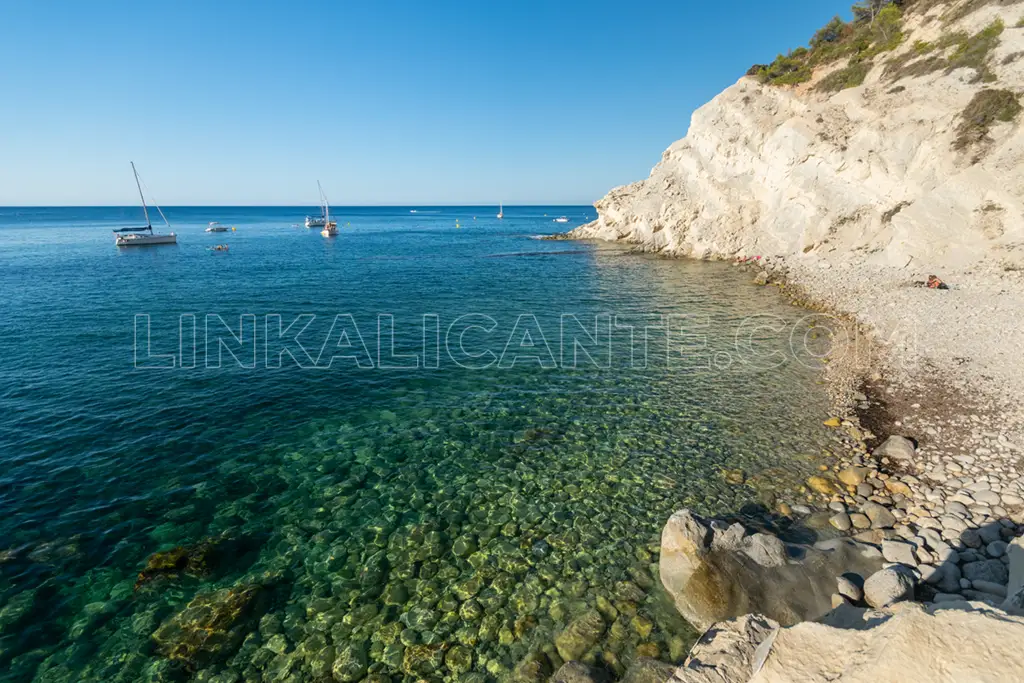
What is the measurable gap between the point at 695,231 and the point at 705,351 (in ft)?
128

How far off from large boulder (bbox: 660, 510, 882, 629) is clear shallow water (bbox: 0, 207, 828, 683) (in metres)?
0.70

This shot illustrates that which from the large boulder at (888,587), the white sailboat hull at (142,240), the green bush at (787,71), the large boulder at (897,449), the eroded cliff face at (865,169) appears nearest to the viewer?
the large boulder at (888,587)

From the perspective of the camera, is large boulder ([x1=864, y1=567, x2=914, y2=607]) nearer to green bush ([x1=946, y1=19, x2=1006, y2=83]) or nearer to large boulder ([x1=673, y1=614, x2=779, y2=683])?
large boulder ([x1=673, y1=614, x2=779, y2=683])

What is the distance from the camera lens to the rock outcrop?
14.8 ft

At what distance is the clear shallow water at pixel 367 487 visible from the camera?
930cm

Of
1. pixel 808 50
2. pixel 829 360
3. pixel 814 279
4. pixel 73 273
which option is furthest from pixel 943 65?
pixel 73 273

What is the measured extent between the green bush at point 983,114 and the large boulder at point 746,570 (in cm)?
3656

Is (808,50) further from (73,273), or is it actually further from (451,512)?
(73,273)

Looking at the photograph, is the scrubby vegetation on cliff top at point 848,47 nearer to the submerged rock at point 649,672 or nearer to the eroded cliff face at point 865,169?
the eroded cliff face at point 865,169

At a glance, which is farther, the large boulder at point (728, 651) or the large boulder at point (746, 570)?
the large boulder at point (746, 570)

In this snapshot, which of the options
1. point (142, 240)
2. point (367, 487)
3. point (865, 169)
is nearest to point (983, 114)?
point (865, 169)

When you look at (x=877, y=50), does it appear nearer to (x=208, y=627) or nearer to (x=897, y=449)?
(x=897, y=449)

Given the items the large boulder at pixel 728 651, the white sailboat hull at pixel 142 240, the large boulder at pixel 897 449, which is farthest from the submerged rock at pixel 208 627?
the white sailboat hull at pixel 142 240

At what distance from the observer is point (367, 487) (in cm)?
1405
